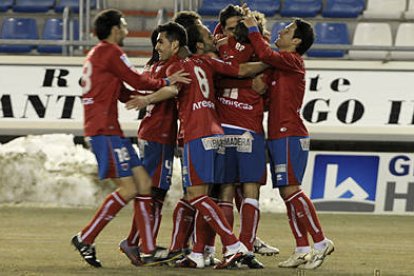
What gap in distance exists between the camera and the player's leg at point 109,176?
7867 mm

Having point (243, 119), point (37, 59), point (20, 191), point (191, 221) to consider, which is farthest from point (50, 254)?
point (37, 59)

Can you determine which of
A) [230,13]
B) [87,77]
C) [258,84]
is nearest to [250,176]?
[258,84]

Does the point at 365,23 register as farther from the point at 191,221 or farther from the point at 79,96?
the point at 191,221

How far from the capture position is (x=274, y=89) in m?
8.38

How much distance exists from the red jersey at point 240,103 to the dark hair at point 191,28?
0.24 m

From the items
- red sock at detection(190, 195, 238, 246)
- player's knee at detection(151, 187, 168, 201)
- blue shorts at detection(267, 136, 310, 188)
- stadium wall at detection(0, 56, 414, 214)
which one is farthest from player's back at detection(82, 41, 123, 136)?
stadium wall at detection(0, 56, 414, 214)

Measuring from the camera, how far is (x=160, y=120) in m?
8.31

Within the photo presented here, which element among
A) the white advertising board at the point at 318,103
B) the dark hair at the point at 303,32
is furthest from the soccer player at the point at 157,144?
the white advertising board at the point at 318,103

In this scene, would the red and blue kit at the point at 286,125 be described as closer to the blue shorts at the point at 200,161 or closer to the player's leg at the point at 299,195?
the player's leg at the point at 299,195

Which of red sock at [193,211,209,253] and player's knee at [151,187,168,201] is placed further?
player's knee at [151,187,168,201]

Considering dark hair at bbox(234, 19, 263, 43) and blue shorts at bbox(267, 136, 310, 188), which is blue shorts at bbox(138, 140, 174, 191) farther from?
dark hair at bbox(234, 19, 263, 43)

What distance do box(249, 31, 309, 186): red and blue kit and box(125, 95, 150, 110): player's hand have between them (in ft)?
2.98

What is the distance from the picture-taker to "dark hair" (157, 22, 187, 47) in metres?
8.16

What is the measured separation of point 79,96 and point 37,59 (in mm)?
819
